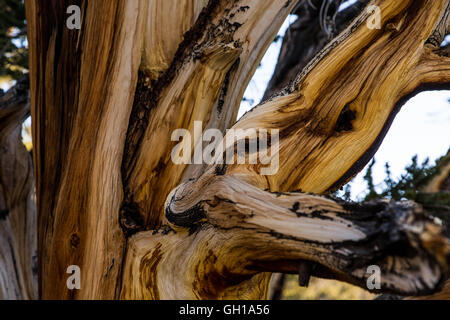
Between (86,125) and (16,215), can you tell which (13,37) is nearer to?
(16,215)

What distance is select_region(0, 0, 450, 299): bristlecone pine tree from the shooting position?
125 centimetres

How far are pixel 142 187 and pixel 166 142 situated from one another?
17 cm

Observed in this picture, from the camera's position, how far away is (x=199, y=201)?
116cm

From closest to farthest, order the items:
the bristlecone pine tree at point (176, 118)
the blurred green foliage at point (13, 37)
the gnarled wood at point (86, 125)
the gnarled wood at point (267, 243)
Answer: the gnarled wood at point (267, 243) → the bristlecone pine tree at point (176, 118) → the gnarled wood at point (86, 125) → the blurred green foliage at point (13, 37)

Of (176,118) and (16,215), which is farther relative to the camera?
(16,215)

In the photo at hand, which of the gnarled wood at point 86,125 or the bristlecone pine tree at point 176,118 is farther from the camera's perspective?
the gnarled wood at point 86,125

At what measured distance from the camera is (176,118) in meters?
1.47

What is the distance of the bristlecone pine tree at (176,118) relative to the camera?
1.25m

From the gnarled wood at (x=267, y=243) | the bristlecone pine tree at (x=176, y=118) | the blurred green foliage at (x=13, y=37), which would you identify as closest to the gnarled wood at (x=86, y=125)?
the bristlecone pine tree at (x=176, y=118)
